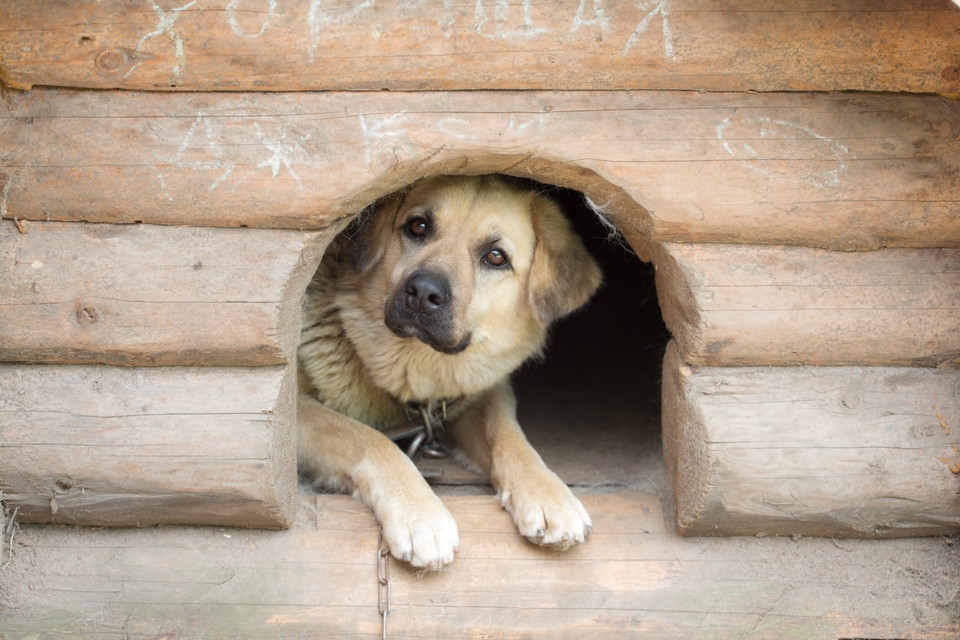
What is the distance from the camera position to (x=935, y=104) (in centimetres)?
279

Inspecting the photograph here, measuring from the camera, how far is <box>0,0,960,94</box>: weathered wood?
103 inches

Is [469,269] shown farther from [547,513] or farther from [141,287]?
[141,287]

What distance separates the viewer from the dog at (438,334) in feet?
10.3

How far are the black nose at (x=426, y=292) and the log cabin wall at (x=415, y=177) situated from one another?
44 centimetres

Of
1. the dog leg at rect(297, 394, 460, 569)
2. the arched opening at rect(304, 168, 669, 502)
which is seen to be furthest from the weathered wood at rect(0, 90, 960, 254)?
the dog leg at rect(297, 394, 460, 569)

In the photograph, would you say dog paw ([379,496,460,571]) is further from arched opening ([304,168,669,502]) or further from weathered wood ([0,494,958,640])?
arched opening ([304,168,669,502])

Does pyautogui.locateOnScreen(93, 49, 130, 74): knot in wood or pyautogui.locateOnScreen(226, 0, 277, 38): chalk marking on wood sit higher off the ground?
→ pyautogui.locateOnScreen(226, 0, 277, 38): chalk marking on wood

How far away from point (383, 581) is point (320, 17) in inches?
74.7

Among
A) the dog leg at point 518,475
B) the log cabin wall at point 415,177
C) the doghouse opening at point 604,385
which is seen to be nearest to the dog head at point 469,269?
the dog leg at point 518,475

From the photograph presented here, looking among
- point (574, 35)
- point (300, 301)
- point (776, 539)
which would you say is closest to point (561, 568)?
point (776, 539)

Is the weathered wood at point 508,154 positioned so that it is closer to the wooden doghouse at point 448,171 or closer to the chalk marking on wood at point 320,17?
the wooden doghouse at point 448,171

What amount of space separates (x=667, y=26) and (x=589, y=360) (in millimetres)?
2913

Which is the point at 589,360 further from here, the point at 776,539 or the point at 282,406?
the point at 282,406

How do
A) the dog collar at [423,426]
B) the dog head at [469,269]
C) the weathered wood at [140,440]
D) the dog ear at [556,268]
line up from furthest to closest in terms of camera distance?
the dog collar at [423,426] < the dog ear at [556,268] < the dog head at [469,269] < the weathered wood at [140,440]
